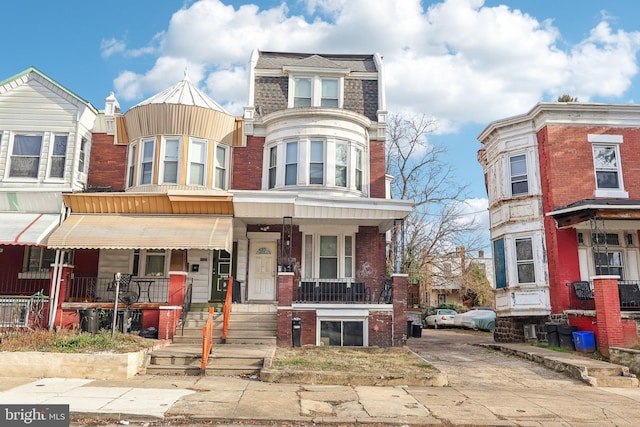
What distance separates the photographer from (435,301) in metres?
48.4

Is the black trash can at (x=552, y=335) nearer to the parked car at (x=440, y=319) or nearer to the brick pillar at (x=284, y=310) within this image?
the brick pillar at (x=284, y=310)

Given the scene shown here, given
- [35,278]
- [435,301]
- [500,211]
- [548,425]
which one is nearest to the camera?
[548,425]

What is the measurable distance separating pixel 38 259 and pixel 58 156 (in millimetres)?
3660

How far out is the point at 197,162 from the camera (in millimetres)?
17766

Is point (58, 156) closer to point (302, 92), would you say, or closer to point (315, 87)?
point (302, 92)

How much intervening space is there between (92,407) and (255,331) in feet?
23.2

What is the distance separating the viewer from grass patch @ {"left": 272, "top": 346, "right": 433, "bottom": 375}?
11234 mm

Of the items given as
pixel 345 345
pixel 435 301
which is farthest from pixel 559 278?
pixel 435 301

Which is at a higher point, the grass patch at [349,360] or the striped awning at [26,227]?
the striped awning at [26,227]

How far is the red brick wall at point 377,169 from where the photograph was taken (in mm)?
18906

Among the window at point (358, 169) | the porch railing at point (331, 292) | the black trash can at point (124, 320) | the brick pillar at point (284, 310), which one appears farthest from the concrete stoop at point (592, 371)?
the black trash can at point (124, 320)

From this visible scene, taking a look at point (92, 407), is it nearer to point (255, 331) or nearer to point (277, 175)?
point (255, 331)

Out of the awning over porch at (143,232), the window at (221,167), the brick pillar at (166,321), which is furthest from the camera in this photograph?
the window at (221,167)

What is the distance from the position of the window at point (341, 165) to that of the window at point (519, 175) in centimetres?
660
